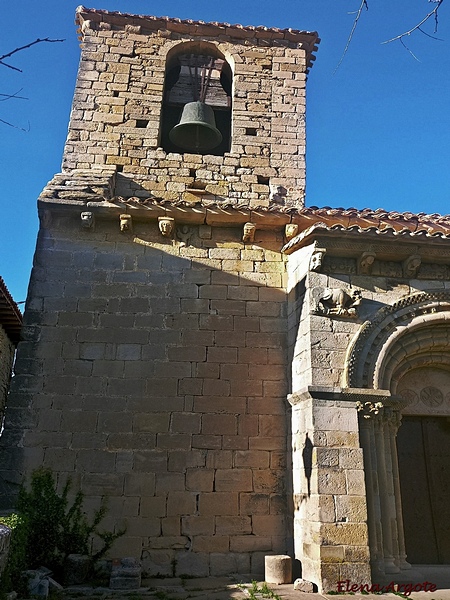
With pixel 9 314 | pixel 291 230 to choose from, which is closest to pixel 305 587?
pixel 291 230

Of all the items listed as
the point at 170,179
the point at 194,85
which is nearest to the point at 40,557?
the point at 170,179

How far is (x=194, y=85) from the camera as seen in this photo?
Result: 8.73 meters

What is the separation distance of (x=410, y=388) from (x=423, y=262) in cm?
153

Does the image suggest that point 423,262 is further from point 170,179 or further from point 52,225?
point 52,225

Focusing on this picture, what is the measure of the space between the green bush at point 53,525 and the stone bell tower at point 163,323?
18 centimetres

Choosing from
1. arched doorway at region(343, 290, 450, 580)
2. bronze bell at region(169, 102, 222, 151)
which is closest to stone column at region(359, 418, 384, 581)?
arched doorway at region(343, 290, 450, 580)

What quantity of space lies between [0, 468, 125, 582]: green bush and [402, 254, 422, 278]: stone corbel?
4304 millimetres

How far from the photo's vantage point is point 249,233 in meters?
6.86

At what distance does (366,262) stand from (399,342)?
99 centimetres

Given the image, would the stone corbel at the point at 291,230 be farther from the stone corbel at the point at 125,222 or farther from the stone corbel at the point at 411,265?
the stone corbel at the point at 125,222

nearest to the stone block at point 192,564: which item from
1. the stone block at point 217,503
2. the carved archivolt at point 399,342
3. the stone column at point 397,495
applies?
Result: the stone block at point 217,503

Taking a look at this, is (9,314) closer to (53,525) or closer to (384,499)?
(53,525)

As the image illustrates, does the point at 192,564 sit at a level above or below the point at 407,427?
below

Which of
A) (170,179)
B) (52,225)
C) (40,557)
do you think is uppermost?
(170,179)
